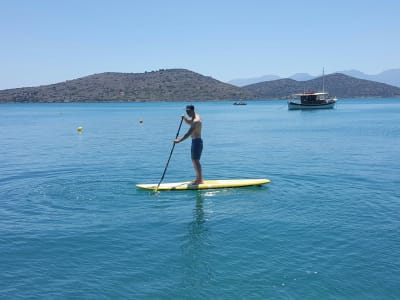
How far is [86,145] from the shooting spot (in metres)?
33.4

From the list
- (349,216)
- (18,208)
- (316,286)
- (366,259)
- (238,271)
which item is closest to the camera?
(316,286)

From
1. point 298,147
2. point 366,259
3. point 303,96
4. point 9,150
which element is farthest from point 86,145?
point 303,96

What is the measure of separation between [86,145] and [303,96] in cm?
7001

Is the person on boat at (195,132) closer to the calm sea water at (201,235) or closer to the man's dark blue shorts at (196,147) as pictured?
the man's dark blue shorts at (196,147)

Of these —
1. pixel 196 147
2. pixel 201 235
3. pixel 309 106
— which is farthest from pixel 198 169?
pixel 309 106

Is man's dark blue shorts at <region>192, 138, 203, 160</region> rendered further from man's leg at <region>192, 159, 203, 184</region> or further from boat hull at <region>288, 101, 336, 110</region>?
boat hull at <region>288, 101, 336, 110</region>

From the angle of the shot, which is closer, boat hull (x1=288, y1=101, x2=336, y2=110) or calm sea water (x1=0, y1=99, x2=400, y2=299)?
calm sea water (x1=0, y1=99, x2=400, y2=299)

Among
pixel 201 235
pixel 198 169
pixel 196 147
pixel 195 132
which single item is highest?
pixel 195 132

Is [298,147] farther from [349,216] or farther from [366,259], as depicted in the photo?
[366,259]

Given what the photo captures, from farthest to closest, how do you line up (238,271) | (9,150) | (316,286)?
(9,150), (238,271), (316,286)

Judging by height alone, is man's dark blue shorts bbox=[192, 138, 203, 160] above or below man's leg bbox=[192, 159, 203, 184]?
above

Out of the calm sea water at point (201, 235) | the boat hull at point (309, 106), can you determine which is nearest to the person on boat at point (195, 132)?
the calm sea water at point (201, 235)

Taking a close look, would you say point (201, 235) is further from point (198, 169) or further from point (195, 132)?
point (195, 132)

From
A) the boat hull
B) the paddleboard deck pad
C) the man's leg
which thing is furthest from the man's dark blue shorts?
the boat hull
